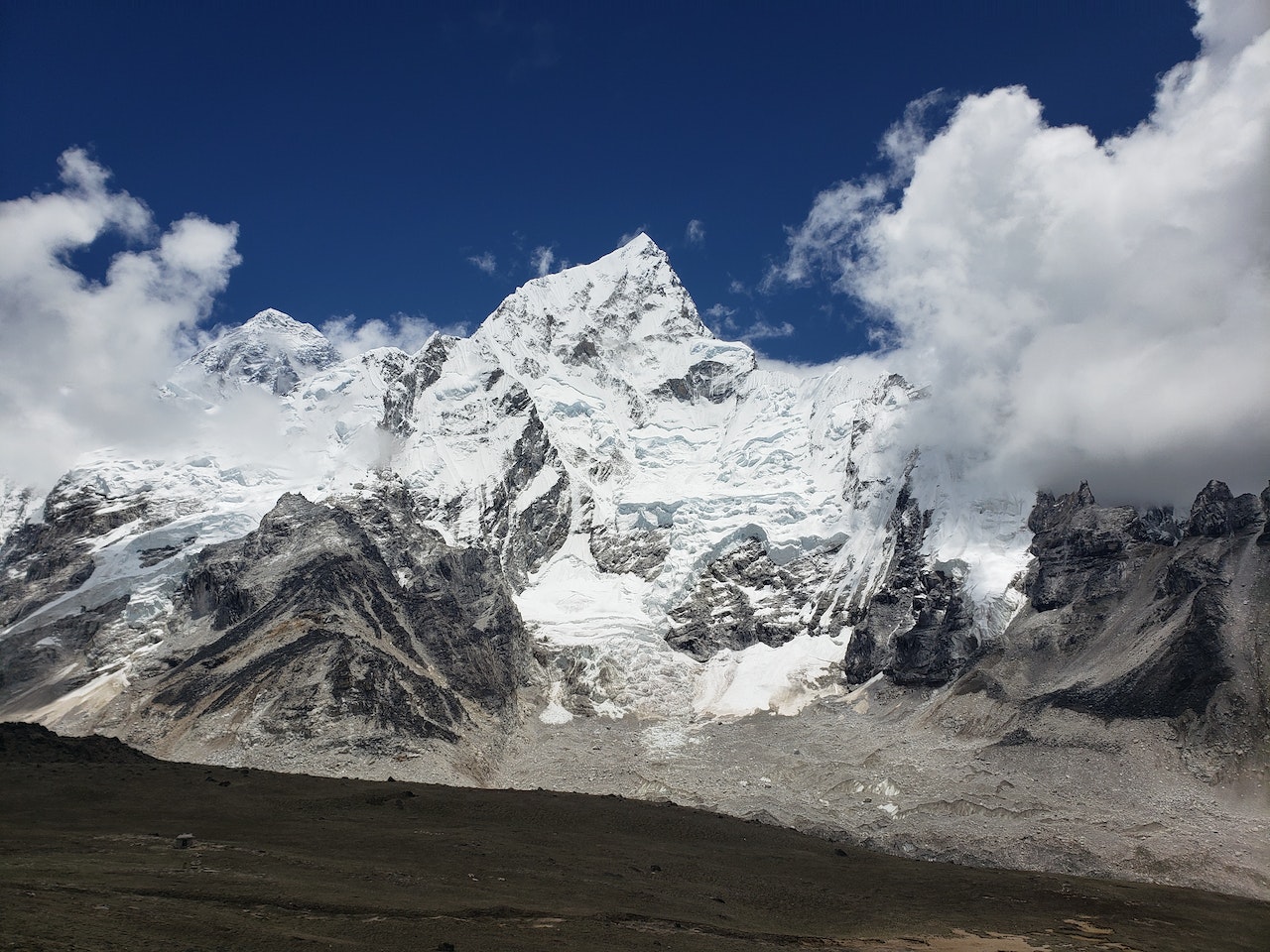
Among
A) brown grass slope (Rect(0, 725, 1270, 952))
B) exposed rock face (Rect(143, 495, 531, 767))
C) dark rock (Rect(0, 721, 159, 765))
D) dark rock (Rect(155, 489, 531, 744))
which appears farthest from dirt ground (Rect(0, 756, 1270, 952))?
dark rock (Rect(155, 489, 531, 744))

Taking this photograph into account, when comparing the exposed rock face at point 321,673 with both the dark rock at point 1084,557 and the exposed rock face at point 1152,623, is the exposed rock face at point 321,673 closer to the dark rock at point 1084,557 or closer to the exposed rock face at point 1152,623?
the exposed rock face at point 1152,623

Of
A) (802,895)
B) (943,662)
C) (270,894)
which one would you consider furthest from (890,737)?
(270,894)

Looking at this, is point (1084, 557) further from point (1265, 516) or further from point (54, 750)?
point (54, 750)

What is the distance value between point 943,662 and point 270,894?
172 m

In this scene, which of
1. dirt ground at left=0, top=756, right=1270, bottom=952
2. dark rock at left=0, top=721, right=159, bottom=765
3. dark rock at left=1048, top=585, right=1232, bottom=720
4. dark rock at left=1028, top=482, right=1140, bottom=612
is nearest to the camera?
dirt ground at left=0, top=756, right=1270, bottom=952

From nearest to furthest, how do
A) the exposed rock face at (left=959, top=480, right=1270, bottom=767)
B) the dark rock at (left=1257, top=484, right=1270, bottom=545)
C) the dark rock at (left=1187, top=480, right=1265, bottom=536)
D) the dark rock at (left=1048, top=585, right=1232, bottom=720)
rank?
the exposed rock face at (left=959, top=480, right=1270, bottom=767), the dark rock at (left=1048, top=585, right=1232, bottom=720), the dark rock at (left=1257, top=484, right=1270, bottom=545), the dark rock at (left=1187, top=480, right=1265, bottom=536)

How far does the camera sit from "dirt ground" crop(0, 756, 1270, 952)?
40375mm

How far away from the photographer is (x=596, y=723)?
195625 mm

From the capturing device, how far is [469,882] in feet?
182

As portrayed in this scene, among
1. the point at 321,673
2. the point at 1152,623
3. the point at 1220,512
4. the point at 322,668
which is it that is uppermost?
the point at 1220,512

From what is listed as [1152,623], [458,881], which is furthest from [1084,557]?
[458,881]

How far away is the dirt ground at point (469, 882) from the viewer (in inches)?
1590

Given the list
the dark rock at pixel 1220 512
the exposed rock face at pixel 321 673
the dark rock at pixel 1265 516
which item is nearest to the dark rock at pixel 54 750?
the exposed rock face at pixel 321 673

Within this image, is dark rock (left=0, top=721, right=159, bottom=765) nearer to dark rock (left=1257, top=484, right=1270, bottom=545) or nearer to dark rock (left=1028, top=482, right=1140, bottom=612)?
dark rock (left=1028, top=482, right=1140, bottom=612)
